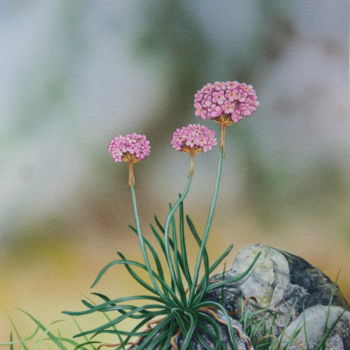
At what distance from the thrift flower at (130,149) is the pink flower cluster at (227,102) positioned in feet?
0.69

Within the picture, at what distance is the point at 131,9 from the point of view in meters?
1.88

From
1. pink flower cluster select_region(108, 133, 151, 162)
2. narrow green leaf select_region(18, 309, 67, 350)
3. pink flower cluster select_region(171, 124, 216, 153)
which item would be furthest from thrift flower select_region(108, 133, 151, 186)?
narrow green leaf select_region(18, 309, 67, 350)

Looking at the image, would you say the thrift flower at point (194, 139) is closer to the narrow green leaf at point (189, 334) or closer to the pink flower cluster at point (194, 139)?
the pink flower cluster at point (194, 139)

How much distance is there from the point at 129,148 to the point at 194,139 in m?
0.21

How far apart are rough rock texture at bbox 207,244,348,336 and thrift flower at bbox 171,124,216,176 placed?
40 centimetres

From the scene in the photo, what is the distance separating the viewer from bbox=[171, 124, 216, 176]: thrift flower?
1.65 m

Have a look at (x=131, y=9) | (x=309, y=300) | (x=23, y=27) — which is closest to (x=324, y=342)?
(x=309, y=300)

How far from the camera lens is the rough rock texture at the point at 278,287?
5.73 ft

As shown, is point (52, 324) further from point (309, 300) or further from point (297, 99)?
point (297, 99)

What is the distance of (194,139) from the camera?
5.42 feet

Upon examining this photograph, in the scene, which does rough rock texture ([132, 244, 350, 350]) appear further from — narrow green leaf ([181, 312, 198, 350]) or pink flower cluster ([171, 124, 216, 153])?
pink flower cluster ([171, 124, 216, 153])

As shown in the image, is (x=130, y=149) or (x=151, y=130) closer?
(x=130, y=149)

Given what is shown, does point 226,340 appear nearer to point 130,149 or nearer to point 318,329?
point 318,329

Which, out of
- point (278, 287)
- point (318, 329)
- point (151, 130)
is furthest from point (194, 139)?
point (318, 329)
